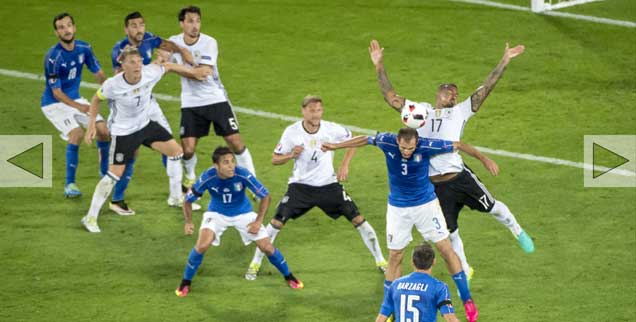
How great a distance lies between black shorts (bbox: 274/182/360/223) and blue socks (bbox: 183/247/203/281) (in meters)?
1.10

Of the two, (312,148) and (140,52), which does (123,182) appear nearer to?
(140,52)

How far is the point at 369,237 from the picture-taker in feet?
48.4

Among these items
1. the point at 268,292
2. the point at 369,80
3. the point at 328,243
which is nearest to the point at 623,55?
the point at 369,80

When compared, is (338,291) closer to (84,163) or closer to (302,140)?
(302,140)

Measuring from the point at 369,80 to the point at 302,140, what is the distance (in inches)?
234

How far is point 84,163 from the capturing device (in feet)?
58.6

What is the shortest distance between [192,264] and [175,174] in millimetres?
2295

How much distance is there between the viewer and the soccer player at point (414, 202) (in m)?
13.3

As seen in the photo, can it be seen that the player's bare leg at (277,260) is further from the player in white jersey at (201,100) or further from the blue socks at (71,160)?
the blue socks at (71,160)

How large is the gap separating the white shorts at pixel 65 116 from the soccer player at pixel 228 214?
10.0 ft

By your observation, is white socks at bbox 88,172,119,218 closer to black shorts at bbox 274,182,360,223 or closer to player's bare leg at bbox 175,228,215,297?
player's bare leg at bbox 175,228,215,297

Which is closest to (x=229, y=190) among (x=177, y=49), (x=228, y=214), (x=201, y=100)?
(x=228, y=214)

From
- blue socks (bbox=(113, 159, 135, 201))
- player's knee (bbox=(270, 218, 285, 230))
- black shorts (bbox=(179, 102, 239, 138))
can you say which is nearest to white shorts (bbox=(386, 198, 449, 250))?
player's knee (bbox=(270, 218, 285, 230))

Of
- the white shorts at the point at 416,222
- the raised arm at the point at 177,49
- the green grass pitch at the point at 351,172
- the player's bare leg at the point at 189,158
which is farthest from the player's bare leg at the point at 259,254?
the raised arm at the point at 177,49
